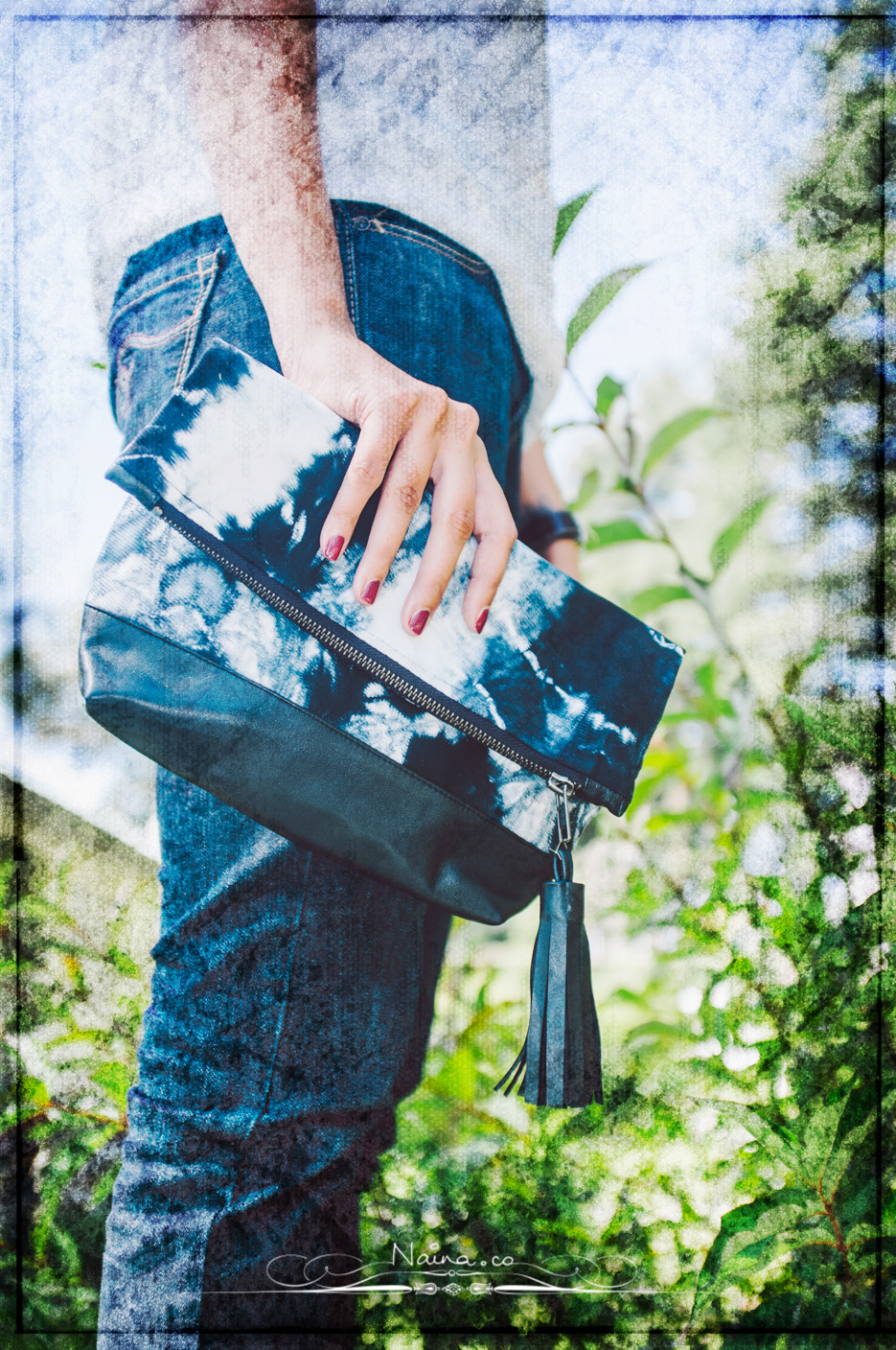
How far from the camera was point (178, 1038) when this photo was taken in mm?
900

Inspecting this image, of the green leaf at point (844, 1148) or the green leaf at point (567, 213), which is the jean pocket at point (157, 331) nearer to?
the green leaf at point (567, 213)

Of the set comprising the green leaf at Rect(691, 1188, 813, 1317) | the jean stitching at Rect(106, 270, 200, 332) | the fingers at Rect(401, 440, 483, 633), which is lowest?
the green leaf at Rect(691, 1188, 813, 1317)

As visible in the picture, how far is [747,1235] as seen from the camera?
3.19 ft

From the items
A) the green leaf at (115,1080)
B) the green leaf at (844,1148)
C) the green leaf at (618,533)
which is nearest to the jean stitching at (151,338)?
the green leaf at (618,533)

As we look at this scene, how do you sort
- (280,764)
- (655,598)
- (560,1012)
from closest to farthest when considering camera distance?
(280,764)
(560,1012)
(655,598)

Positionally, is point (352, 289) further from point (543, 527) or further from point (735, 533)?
Result: point (735, 533)

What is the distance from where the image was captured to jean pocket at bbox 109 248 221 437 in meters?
0.86

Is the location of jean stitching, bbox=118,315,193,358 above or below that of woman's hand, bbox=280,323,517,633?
above

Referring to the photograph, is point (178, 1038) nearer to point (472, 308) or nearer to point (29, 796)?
point (29, 796)

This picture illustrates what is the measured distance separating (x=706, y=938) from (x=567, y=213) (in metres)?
0.80

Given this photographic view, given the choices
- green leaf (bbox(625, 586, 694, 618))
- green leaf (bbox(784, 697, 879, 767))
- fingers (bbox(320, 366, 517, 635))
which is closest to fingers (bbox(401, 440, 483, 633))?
fingers (bbox(320, 366, 517, 635))

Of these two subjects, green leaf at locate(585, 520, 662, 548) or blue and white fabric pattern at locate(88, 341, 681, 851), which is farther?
green leaf at locate(585, 520, 662, 548)

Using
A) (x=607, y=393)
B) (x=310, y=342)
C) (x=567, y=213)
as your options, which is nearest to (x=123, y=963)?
(x=310, y=342)

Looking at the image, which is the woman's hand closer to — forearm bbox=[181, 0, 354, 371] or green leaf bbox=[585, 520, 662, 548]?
forearm bbox=[181, 0, 354, 371]
